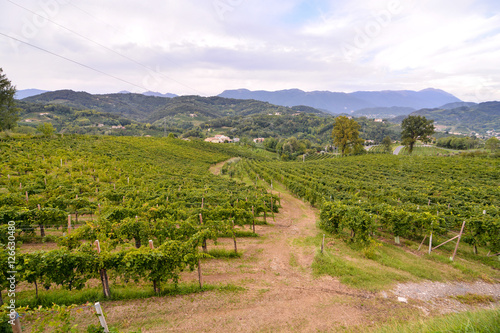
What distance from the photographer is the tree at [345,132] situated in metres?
57.3

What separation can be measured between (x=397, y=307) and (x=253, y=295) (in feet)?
18.9

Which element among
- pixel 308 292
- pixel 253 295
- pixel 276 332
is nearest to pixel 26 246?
pixel 253 295

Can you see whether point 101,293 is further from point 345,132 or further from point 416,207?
point 345,132

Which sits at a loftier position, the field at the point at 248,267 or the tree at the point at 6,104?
the tree at the point at 6,104

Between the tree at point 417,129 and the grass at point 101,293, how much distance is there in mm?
69347

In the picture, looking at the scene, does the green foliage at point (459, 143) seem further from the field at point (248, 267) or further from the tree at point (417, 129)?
the field at point (248, 267)

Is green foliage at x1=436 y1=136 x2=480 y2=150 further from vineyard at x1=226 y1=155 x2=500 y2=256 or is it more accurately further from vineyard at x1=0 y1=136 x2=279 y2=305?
vineyard at x1=0 y1=136 x2=279 y2=305

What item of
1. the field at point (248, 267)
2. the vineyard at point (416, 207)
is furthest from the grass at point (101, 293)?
the vineyard at point (416, 207)

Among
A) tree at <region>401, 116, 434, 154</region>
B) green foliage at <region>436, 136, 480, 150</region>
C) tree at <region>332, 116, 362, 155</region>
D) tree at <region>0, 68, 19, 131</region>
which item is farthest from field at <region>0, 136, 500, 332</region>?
green foliage at <region>436, 136, 480, 150</region>

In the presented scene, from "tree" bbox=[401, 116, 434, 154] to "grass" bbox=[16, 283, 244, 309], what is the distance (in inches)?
2730

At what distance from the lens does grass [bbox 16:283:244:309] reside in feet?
Result: 23.6

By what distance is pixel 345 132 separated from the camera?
5756cm

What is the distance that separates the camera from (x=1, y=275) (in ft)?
20.6

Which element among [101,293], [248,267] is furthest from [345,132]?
[101,293]
